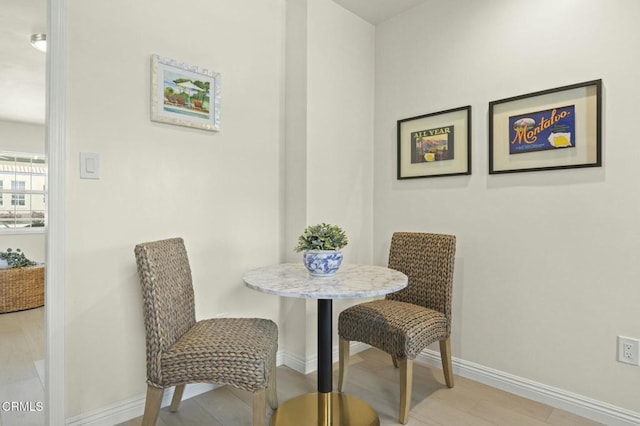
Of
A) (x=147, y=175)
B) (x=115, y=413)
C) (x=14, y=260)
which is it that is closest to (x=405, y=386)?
(x=115, y=413)

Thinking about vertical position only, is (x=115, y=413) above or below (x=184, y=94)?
below

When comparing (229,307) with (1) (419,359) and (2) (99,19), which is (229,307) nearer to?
(1) (419,359)

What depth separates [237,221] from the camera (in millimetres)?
2299

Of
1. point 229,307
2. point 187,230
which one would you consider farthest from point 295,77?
point 229,307

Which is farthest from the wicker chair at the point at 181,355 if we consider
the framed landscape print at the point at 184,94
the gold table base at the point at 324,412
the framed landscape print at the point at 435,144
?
the framed landscape print at the point at 435,144

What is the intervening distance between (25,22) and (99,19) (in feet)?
5.29

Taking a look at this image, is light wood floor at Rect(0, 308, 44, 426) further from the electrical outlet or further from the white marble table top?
the electrical outlet

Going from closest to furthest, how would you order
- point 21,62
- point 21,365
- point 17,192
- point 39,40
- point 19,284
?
1. point 21,365
2. point 39,40
3. point 21,62
4. point 19,284
5. point 17,192

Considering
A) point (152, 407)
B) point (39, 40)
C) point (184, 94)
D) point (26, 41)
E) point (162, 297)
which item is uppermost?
point (26, 41)

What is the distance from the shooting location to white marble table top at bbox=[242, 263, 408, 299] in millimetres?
1396

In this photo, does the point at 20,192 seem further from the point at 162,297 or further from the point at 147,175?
the point at 162,297

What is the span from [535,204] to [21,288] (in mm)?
5133

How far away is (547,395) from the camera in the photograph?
1999 millimetres

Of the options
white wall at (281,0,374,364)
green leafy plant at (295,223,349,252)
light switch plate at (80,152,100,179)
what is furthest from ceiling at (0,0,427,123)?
green leafy plant at (295,223,349,252)
